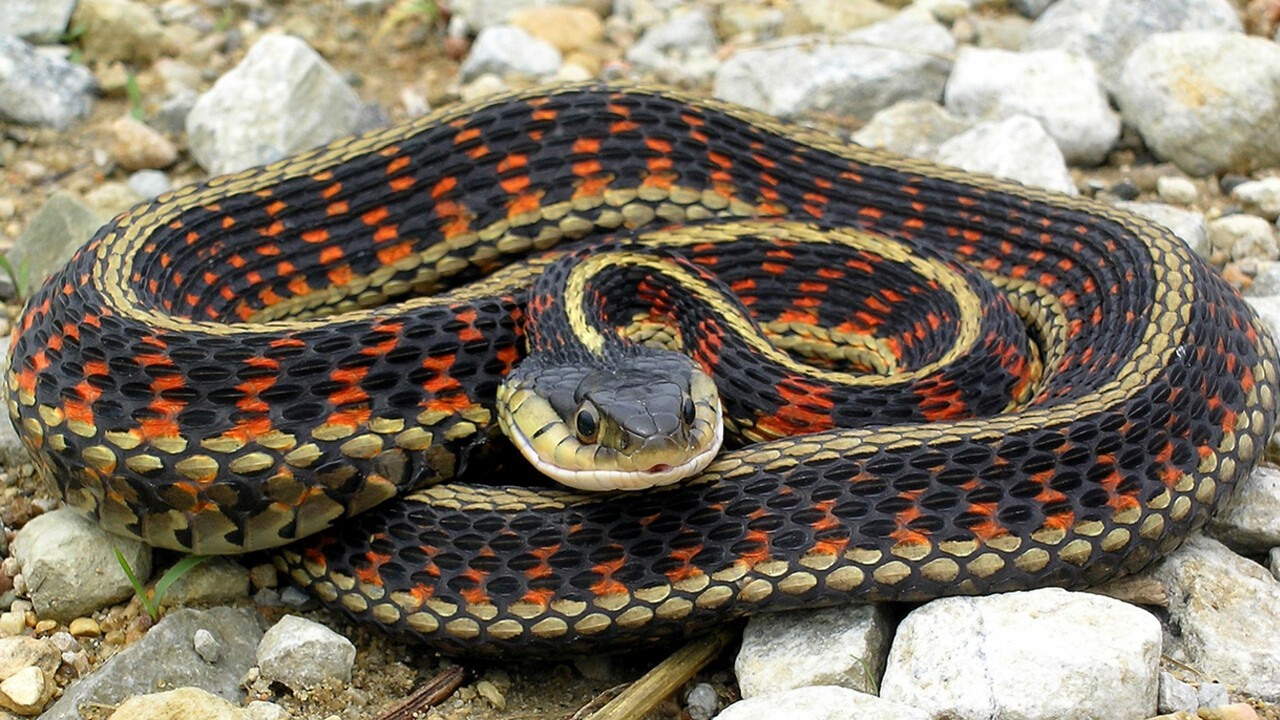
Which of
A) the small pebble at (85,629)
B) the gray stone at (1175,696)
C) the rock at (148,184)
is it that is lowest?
the small pebble at (85,629)

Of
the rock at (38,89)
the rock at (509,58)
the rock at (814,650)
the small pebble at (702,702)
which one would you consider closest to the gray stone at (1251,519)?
the rock at (814,650)

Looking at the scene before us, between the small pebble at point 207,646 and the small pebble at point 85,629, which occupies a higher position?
the small pebble at point 207,646

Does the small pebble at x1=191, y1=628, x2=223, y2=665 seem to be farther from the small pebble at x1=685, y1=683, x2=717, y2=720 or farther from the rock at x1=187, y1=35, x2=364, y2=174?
the rock at x1=187, y1=35, x2=364, y2=174

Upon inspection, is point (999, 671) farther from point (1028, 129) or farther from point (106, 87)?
point (106, 87)

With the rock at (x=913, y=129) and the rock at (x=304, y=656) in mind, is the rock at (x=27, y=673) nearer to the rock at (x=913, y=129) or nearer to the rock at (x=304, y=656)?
the rock at (x=304, y=656)

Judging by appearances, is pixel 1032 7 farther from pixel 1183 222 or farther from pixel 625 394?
pixel 625 394

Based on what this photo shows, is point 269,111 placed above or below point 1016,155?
above

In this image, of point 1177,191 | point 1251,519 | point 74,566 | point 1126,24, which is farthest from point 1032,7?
point 74,566
